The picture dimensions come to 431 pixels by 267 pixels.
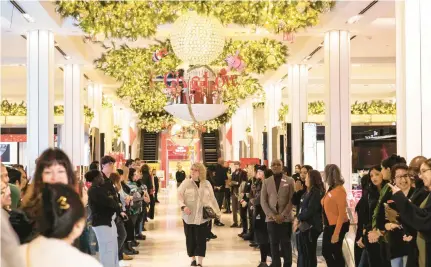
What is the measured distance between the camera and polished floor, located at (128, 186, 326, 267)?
1111 centimetres

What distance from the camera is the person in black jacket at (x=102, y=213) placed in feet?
27.2

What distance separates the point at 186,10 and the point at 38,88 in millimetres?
4513

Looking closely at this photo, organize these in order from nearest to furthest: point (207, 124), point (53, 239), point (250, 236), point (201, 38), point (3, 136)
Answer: point (53, 239), point (201, 38), point (250, 236), point (3, 136), point (207, 124)

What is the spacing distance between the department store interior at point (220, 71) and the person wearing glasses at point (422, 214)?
1.79m

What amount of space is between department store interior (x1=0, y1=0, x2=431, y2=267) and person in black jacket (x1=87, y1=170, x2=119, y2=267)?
3.99ft

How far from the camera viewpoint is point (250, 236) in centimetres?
1381

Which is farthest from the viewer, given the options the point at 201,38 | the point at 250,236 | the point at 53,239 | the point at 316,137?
the point at 316,137

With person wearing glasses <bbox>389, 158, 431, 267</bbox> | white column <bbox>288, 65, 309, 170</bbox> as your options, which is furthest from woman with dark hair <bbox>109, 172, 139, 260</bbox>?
white column <bbox>288, 65, 309, 170</bbox>

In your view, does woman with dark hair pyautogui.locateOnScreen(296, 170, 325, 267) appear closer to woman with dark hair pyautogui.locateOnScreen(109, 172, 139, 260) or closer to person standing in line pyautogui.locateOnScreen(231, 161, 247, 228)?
woman with dark hair pyautogui.locateOnScreen(109, 172, 139, 260)

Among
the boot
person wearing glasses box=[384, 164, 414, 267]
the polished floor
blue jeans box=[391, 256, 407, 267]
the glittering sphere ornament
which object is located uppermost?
the glittering sphere ornament

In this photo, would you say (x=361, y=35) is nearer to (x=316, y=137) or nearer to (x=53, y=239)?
(x=316, y=137)

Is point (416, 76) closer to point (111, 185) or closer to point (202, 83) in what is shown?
point (111, 185)

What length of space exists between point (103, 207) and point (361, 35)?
7.44 metres

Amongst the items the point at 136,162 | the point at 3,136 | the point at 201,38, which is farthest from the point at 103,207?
the point at 3,136
